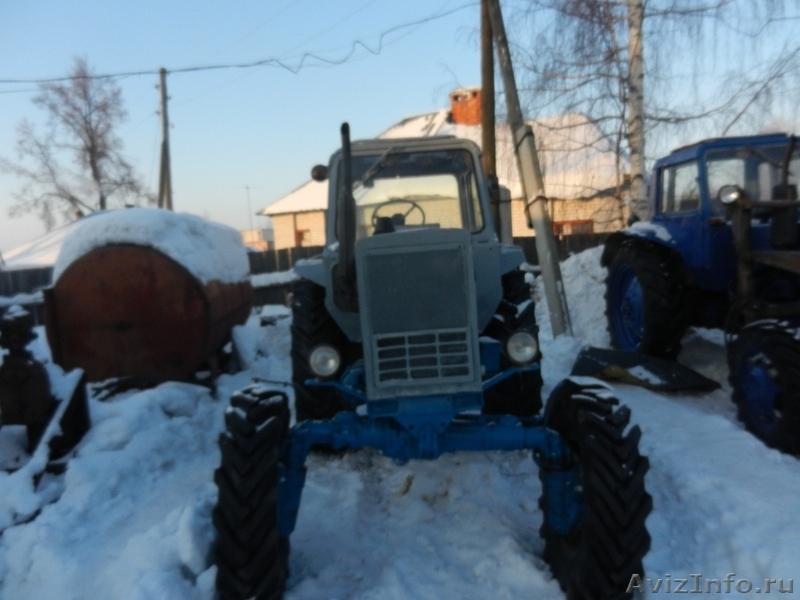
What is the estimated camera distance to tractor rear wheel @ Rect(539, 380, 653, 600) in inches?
108

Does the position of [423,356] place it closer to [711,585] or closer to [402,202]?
[711,585]

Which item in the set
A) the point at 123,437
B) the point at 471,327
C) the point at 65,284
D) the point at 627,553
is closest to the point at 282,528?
the point at 471,327

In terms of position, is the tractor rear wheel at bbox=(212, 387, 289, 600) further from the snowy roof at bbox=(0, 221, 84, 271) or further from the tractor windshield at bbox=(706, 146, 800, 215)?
the snowy roof at bbox=(0, 221, 84, 271)

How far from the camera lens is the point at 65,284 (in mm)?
5691

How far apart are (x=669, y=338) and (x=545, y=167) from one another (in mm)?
8357

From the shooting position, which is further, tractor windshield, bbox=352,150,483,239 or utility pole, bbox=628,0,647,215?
utility pole, bbox=628,0,647,215

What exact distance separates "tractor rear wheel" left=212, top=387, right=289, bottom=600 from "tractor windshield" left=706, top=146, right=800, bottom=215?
4.72 m

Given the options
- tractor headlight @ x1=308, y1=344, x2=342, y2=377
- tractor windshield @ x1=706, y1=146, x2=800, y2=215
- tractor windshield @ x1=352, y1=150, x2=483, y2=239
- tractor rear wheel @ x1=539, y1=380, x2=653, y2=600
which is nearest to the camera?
tractor rear wheel @ x1=539, y1=380, x2=653, y2=600

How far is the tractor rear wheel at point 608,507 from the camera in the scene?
2.74 meters

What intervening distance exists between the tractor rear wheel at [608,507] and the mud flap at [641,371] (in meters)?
2.92

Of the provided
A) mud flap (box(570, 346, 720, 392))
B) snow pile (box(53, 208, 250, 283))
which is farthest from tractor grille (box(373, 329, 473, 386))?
snow pile (box(53, 208, 250, 283))

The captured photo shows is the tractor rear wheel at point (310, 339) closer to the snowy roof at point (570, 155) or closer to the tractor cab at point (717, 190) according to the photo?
the tractor cab at point (717, 190)

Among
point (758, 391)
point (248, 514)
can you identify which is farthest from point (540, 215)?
point (248, 514)

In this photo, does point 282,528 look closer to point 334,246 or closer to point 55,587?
point 55,587
